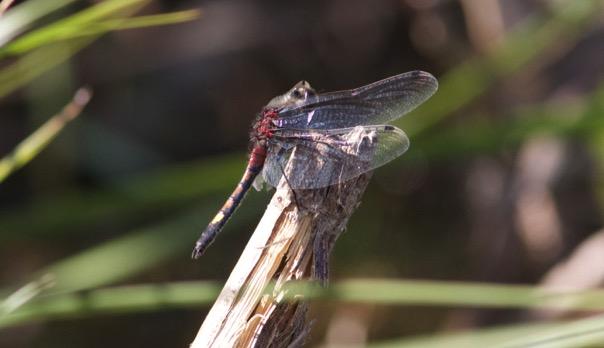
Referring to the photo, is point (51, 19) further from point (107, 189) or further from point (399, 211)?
point (399, 211)

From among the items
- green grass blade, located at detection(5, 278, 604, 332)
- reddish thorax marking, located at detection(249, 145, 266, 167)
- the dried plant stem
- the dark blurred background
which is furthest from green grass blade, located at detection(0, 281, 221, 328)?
the dark blurred background

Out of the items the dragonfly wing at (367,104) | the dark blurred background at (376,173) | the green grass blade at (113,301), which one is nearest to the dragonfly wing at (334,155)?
the dragonfly wing at (367,104)

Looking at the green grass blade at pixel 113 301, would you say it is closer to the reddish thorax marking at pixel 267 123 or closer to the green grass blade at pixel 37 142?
the green grass blade at pixel 37 142

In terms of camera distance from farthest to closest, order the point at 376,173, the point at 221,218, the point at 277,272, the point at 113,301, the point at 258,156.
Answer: the point at 376,173
the point at 258,156
the point at 221,218
the point at 113,301
the point at 277,272

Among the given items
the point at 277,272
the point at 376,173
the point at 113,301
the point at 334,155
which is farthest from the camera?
the point at 376,173

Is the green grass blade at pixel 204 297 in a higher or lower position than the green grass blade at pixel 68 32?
lower

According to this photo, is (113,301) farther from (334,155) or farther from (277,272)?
(334,155)

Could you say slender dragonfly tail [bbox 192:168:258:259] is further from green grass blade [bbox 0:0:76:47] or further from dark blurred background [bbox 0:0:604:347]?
dark blurred background [bbox 0:0:604:347]

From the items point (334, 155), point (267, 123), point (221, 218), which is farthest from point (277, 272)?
point (267, 123)
